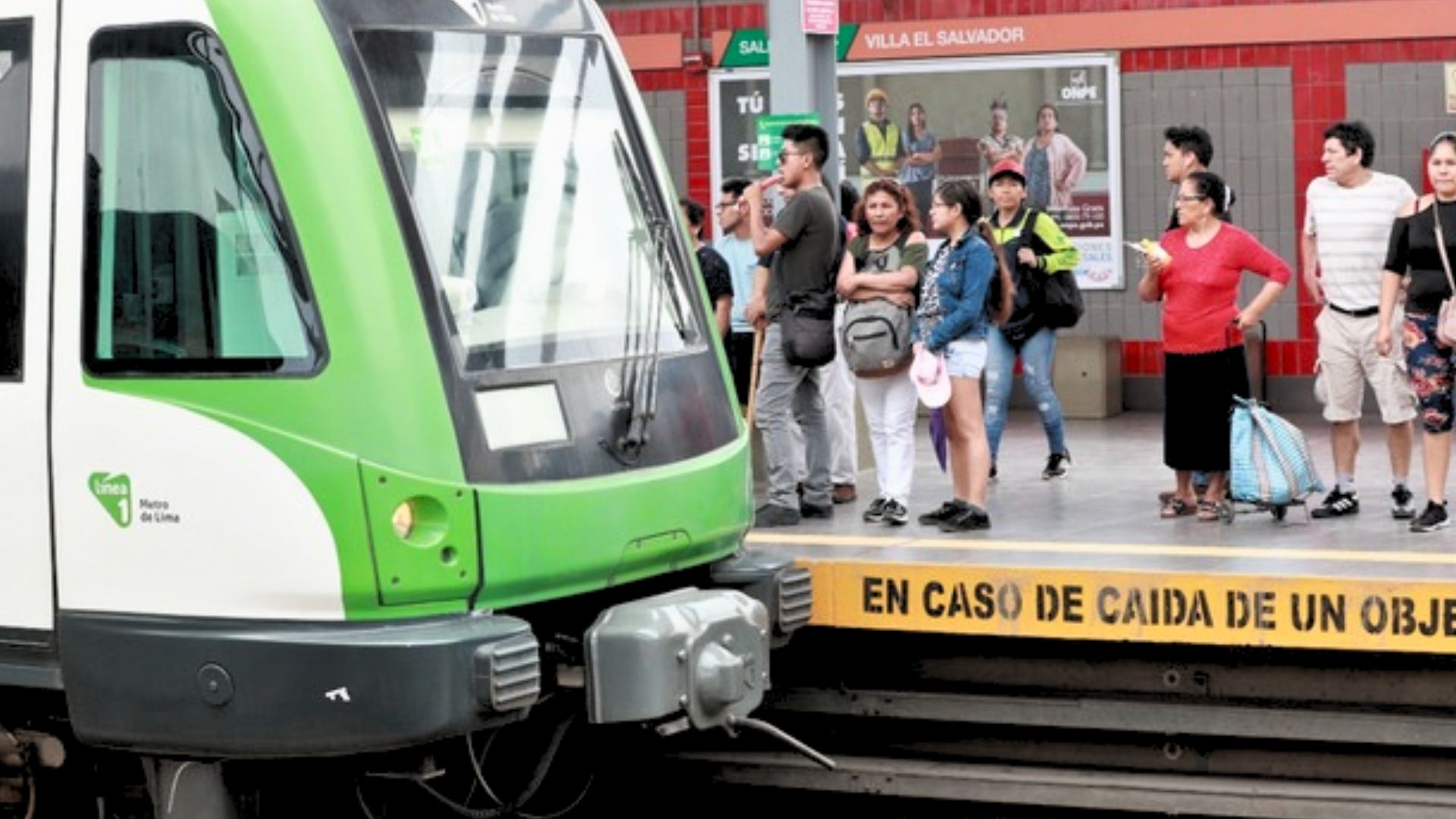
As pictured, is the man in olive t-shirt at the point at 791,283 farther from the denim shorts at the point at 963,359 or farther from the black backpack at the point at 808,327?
the denim shorts at the point at 963,359

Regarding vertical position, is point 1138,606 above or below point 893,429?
below

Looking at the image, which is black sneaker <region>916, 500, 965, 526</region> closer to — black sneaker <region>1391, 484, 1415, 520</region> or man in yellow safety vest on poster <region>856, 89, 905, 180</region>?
black sneaker <region>1391, 484, 1415, 520</region>

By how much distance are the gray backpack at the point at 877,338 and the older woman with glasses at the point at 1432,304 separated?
73.1 inches

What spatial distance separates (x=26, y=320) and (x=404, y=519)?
4.28ft

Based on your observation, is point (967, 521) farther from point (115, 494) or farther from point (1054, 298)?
point (115, 494)

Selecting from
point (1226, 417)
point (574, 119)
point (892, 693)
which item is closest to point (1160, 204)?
point (1226, 417)

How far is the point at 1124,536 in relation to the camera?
390 inches

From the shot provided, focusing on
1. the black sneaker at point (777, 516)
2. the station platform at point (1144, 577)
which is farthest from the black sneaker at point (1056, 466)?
the black sneaker at point (777, 516)

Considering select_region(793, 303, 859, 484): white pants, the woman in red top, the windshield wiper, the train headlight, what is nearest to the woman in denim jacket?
the woman in red top

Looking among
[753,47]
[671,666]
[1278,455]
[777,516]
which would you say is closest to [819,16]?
[777,516]

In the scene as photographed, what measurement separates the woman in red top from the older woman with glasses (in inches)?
20.6

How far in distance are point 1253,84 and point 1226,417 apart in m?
6.39

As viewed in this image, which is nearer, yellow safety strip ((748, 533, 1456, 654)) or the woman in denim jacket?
yellow safety strip ((748, 533, 1456, 654))

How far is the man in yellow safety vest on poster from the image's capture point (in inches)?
672
